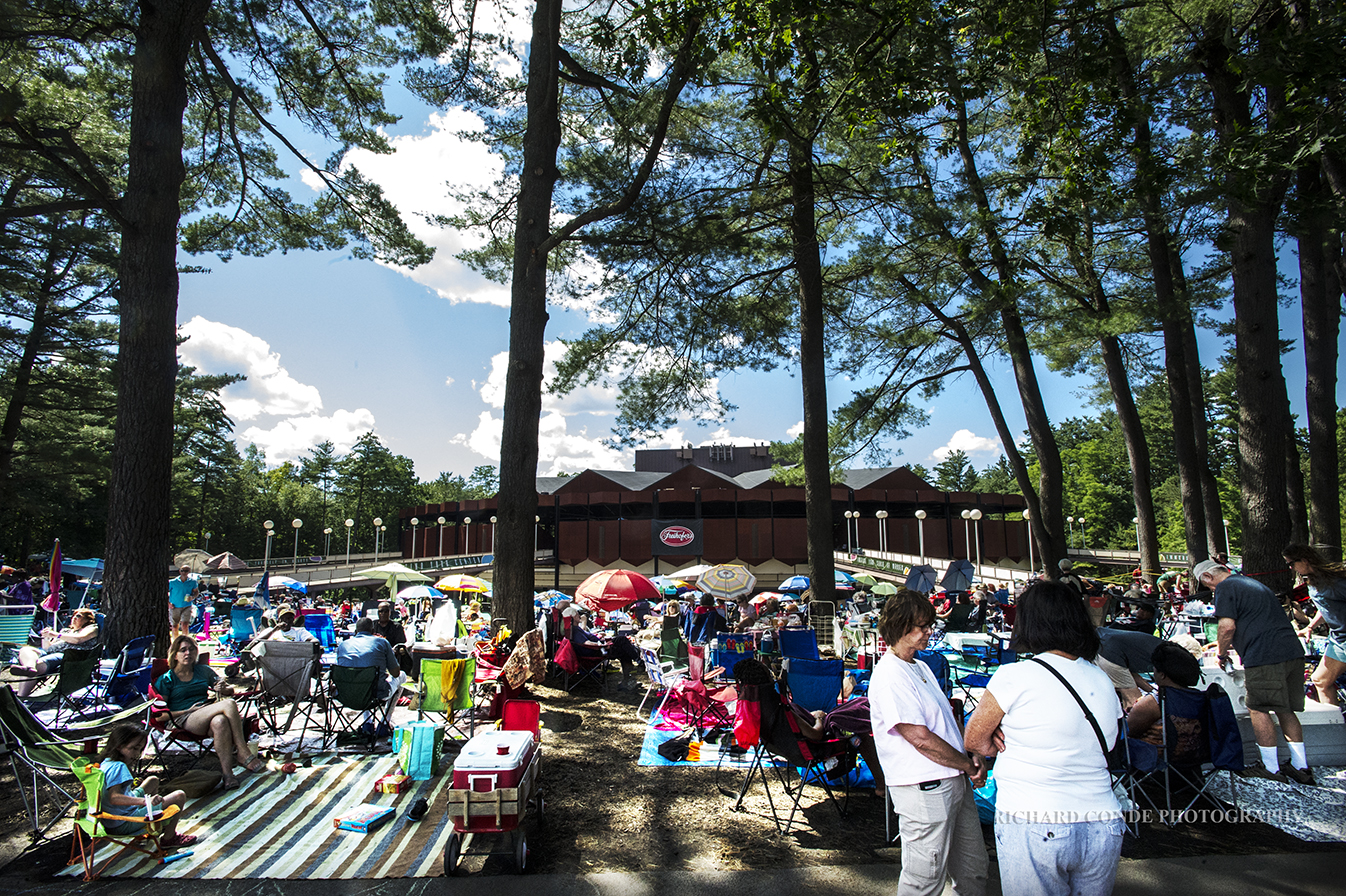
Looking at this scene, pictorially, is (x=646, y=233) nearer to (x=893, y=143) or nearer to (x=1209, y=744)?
(x=893, y=143)

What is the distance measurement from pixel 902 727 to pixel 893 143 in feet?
18.9

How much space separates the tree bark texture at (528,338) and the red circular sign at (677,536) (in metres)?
22.2

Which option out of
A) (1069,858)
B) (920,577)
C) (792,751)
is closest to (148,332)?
(792,751)

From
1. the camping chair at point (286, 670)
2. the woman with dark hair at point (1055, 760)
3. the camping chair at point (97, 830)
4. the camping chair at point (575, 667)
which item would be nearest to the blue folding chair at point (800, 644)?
A: the camping chair at point (575, 667)

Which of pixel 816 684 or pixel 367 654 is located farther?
pixel 367 654

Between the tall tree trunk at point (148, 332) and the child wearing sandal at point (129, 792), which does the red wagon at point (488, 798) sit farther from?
the tall tree trunk at point (148, 332)

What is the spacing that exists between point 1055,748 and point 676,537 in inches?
1136

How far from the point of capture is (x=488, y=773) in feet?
12.1

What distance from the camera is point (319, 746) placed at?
591 centimetres

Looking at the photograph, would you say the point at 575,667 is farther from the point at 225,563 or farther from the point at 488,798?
the point at 225,563

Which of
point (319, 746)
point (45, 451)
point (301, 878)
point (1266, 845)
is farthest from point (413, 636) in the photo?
point (45, 451)

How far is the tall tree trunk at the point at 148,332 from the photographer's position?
6715 millimetres

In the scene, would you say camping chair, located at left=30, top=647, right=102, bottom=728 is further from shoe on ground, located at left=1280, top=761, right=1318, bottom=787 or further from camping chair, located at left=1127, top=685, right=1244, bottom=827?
shoe on ground, located at left=1280, top=761, right=1318, bottom=787

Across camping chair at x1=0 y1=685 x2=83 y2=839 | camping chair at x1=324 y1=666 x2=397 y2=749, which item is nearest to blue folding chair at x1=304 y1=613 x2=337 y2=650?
camping chair at x1=324 y1=666 x2=397 y2=749
